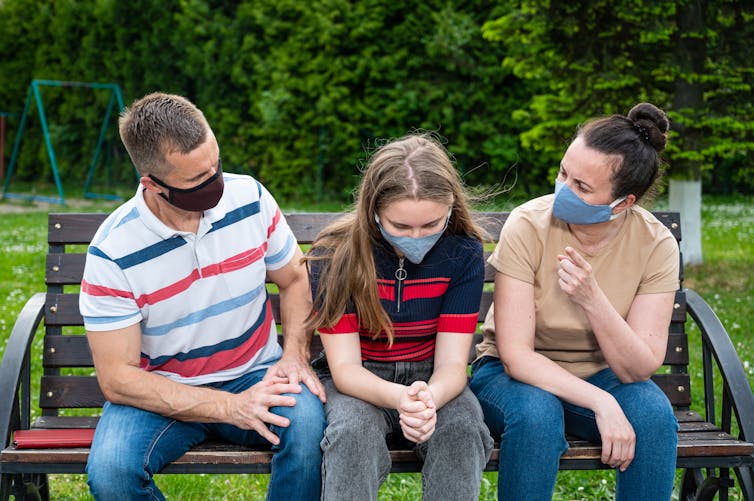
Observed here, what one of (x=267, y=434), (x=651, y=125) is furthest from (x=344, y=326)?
(x=651, y=125)

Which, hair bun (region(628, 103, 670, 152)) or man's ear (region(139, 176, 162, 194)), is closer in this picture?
man's ear (region(139, 176, 162, 194))

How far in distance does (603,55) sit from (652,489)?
5.90 metres

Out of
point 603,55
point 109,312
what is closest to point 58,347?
point 109,312

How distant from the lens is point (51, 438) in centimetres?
286

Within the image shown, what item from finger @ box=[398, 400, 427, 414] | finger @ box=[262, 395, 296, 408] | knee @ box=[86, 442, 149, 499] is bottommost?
knee @ box=[86, 442, 149, 499]

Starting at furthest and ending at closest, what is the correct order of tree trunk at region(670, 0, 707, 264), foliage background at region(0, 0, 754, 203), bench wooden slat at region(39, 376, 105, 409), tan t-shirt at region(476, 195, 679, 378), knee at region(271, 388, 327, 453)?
foliage background at region(0, 0, 754, 203), tree trunk at region(670, 0, 707, 264), bench wooden slat at region(39, 376, 105, 409), tan t-shirt at region(476, 195, 679, 378), knee at region(271, 388, 327, 453)

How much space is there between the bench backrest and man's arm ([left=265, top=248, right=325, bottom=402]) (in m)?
0.27

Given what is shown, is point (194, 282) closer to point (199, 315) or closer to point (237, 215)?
point (199, 315)

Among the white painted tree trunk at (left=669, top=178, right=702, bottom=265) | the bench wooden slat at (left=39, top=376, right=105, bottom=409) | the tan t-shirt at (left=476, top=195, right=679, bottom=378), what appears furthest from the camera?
the white painted tree trunk at (left=669, top=178, right=702, bottom=265)

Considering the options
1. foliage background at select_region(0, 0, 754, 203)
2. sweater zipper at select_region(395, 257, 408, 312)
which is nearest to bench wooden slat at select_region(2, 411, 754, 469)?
sweater zipper at select_region(395, 257, 408, 312)

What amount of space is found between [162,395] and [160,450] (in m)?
0.17

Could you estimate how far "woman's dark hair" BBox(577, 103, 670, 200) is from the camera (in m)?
2.90

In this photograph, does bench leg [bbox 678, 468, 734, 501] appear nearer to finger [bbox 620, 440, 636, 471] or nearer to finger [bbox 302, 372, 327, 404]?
finger [bbox 620, 440, 636, 471]

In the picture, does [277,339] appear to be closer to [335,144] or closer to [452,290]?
[452,290]
